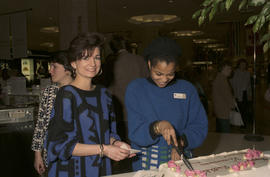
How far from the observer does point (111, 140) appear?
1639mm

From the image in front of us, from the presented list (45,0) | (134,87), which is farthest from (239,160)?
(45,0)

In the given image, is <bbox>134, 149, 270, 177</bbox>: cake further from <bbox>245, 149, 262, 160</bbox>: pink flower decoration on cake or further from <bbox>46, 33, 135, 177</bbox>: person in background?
<bbox>46, 33, 135, 177</bbox>: person in background

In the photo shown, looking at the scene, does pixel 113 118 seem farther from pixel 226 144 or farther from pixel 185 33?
pixel 185 33

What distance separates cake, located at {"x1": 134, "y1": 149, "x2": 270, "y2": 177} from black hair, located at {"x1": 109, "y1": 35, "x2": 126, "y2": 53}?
7.99 ft

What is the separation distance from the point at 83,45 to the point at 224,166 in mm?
977

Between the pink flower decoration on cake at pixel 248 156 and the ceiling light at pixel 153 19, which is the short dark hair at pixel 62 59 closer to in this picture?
the pink flower decoration on cake at pixel 248 156

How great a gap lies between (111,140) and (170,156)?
0.36 meters

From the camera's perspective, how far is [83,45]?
1.52 metres

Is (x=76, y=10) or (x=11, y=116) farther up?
(x=76, y=10)

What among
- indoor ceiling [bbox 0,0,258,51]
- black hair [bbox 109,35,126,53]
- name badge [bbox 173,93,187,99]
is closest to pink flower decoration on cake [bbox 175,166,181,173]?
name badge [bbox 173,93,187,99]

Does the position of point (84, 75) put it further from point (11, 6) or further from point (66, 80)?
point (11, 6)

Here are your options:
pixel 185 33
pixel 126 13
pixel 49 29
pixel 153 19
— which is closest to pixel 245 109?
pixel 126 13

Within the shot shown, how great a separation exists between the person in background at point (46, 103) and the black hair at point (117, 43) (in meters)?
1.43

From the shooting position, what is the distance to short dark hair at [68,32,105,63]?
1.51 meters
